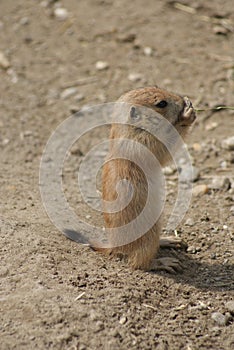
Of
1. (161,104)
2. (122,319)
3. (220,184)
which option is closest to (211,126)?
(220,184)

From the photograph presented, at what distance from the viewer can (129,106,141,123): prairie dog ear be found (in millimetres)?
3836

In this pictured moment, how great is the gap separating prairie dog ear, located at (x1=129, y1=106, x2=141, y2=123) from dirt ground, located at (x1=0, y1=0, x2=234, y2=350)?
850 mm

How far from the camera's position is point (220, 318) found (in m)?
3.33

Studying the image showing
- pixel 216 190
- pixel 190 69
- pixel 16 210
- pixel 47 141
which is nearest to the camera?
pixel 16 210

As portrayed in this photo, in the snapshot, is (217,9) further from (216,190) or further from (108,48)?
(216,190)

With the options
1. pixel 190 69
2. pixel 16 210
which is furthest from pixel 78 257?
pixel 190 69

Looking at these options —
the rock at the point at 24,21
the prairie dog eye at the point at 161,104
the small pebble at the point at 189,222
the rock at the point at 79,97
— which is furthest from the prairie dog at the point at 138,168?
the rock at the point at 24,21

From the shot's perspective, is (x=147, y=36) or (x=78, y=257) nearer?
(x=78, y=257)

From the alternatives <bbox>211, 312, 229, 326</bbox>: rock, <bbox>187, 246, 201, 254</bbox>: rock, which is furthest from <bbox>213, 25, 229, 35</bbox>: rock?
<bbox>211, 312, 229, 326</bbox>: rock

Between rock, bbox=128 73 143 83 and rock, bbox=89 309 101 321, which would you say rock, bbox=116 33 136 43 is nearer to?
rock, bbox=128 73 143 83

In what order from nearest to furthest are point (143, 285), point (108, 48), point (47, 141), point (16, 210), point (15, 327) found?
point (15, 327) → point (143, 285) → point (16, 210) → point (47, 141) → point (108, 48)

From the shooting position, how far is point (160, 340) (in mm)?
3137

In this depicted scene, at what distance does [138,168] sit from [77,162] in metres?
1.65

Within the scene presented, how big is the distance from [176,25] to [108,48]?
2.58 feet
